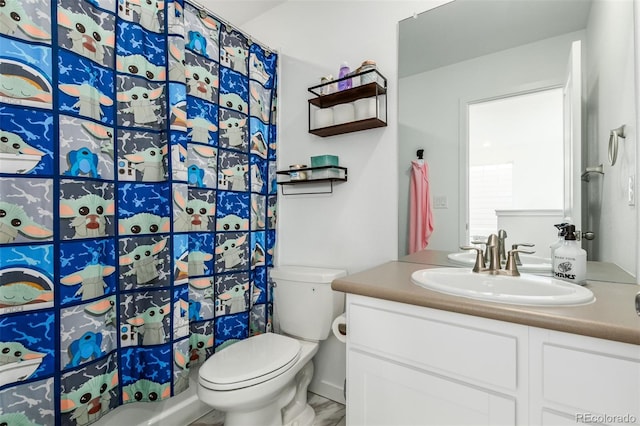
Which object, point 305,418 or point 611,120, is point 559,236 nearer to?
point 611,120

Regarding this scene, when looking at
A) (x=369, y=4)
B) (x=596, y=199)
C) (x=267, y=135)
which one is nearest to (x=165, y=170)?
(x=267, y=135)

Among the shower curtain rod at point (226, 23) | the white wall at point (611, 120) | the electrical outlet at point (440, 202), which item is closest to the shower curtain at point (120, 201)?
the shower curtain rod at point (226, 23)

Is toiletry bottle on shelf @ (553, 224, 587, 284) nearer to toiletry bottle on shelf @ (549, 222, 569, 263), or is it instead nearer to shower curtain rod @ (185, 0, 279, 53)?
toiletry bottle on shelf @ (549, 222, 569, 263)

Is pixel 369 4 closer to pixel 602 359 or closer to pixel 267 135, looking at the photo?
pixel 267 135

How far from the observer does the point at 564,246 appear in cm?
107

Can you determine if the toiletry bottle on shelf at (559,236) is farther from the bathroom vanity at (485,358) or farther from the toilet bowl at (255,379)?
the toilet bowl at (255,379)

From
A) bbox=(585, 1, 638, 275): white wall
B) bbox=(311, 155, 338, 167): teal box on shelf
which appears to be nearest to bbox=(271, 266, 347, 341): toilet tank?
bbox=(311, 155, 338, 167): teal box on shelf

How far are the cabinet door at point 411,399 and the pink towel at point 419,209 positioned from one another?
634 millimetres

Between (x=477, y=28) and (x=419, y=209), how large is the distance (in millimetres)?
857

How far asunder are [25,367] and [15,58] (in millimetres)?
993

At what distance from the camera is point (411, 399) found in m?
0.96

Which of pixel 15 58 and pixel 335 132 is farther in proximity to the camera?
pixel 335 132

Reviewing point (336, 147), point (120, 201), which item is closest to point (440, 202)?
point (336, 147)

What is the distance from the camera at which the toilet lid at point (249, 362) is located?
118 cm
